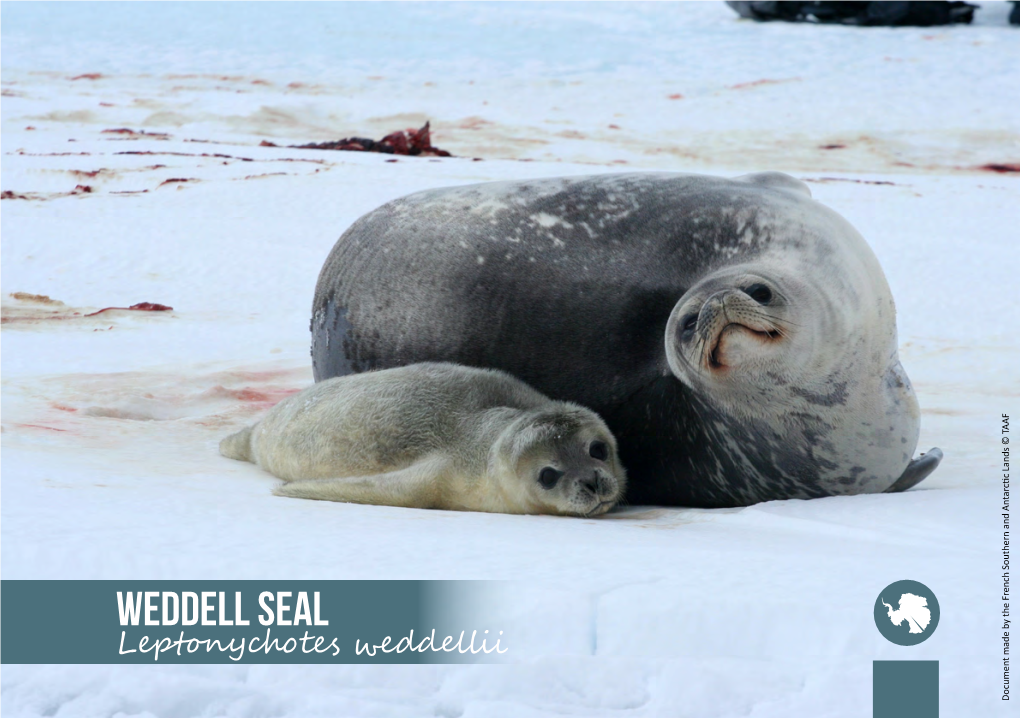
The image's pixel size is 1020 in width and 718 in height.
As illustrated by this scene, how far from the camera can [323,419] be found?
3.21 m

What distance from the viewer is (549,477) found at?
284 centimetres

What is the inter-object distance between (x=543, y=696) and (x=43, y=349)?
3.98 m

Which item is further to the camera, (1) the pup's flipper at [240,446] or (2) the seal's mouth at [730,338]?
(1) the pup's flipper at [240,446]

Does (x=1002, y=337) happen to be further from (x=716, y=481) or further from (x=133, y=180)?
(x=133, y=180)

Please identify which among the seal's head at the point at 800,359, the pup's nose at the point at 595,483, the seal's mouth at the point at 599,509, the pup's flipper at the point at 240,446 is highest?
the seal's head at the point at 800,359

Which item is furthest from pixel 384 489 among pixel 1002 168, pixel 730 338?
pixel 1002 168

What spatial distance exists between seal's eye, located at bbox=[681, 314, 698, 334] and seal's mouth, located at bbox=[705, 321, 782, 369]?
7 cm

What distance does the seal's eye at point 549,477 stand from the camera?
2.83 metres

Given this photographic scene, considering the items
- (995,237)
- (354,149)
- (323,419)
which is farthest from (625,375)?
(354,149)

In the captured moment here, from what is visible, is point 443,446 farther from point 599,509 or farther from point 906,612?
point 906,612

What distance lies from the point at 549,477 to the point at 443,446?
12.8 inches

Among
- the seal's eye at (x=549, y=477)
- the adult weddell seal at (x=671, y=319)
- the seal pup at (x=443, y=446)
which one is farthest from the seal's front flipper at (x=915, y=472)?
the seal's eye at (x=549, y=477)

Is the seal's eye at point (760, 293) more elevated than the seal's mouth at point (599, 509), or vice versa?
the seal's eye at point (760, 293)

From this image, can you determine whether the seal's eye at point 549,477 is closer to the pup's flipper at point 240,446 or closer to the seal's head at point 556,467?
the seal's head at point 556,467
